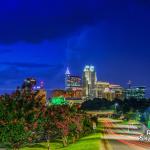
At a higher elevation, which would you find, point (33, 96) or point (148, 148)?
point (33, 96)

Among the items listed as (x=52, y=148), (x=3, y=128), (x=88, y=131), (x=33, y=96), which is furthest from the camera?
(x=88, y=131)

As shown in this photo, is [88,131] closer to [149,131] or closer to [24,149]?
[149,131]

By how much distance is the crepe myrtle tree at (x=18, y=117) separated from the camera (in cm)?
4975

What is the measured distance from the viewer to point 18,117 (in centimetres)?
5056

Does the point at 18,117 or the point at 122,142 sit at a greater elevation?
the point at 18,117

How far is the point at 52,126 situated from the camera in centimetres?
6525

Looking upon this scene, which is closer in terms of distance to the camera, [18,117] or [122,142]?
[18,117]

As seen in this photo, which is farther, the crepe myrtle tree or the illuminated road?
the illuminated road

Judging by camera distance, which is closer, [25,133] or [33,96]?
[25,133]

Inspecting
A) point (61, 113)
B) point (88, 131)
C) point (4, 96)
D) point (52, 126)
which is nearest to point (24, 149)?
point (52, 126)

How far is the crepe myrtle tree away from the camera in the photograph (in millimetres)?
49750

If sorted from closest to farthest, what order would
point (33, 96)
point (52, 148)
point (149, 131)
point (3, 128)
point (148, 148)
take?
point (3, 128) < point (33, 96) < point (148, 148) < point (52, 148) < point (149, 131)

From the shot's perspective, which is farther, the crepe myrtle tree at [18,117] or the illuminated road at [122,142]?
the illuminated road at [122,142]

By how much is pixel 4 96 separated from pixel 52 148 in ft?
50.1
